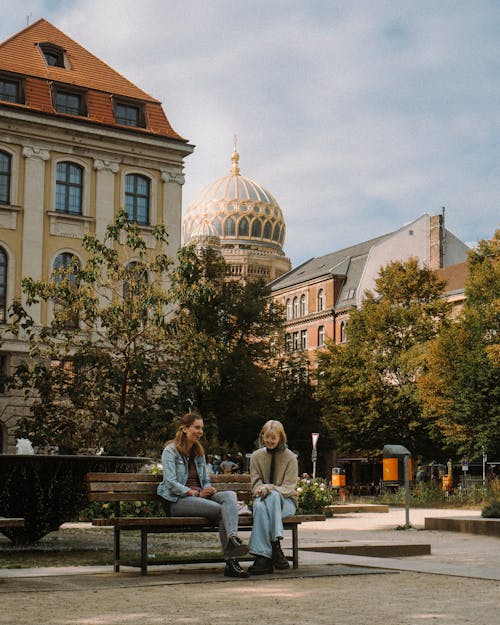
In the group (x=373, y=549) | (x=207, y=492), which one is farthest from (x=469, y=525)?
(x=207, y=492)

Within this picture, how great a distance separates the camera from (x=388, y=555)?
13852 millimetres

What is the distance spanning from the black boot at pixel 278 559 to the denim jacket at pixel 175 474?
90 cm

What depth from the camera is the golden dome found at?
364 feet

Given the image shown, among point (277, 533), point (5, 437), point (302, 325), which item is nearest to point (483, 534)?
point (277, 533)

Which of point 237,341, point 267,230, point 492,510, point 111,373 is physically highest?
point 267,230

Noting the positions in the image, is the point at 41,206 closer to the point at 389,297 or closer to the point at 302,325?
the point at 389,297

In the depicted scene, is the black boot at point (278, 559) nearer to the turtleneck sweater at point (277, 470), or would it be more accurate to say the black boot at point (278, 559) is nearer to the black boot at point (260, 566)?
the black boot at point (260, 566)

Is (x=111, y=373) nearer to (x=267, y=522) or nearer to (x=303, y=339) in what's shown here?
(x=267, y=522)

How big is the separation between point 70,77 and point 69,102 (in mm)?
1466

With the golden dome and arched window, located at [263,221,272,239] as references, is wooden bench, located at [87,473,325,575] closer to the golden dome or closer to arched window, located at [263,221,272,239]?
the golden dome

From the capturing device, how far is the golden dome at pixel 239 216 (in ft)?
364

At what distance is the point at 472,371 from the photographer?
164 ft

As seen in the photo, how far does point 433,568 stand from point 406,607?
3.30 meters

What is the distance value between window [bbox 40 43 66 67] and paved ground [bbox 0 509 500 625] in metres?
39.6
